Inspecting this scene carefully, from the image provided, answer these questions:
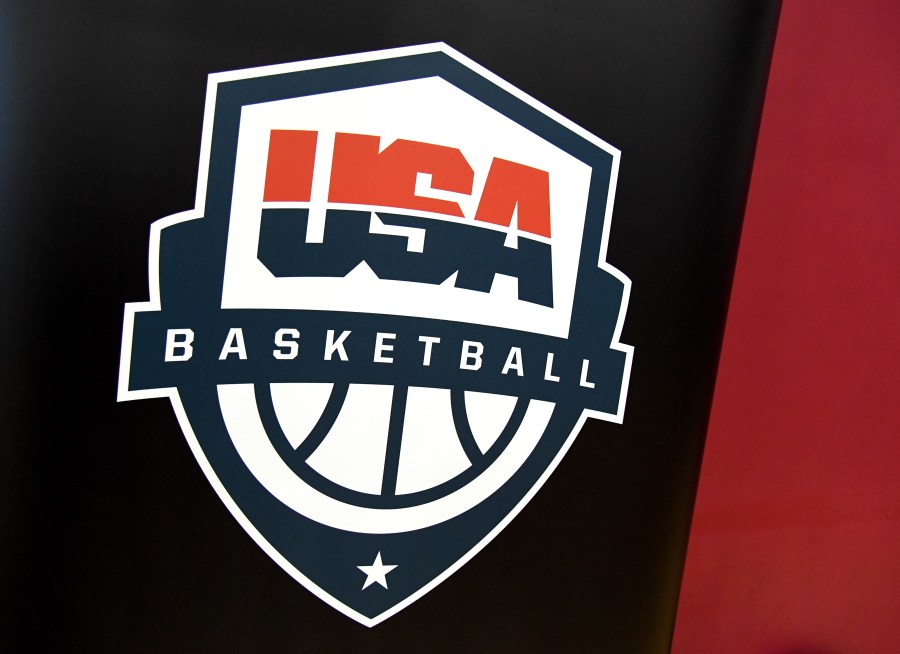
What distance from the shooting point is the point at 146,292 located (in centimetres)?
70

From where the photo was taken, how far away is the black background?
26.2 inches

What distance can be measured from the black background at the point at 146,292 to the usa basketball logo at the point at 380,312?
2 centimetres

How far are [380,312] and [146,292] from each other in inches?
8.6

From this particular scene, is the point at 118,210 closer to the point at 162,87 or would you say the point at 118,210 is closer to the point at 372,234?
the point at 162,87

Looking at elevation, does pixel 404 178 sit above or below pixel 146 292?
above

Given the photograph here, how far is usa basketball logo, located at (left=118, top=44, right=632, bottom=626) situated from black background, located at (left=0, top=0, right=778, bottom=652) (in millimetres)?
23

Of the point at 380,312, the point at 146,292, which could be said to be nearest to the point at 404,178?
the point at 380,312

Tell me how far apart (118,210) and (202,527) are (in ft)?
1.02

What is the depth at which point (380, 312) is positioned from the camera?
77 cm

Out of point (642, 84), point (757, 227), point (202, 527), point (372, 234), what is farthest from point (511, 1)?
point (757, 227)

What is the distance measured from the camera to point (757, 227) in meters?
1.32

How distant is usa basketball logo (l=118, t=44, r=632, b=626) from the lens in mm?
716

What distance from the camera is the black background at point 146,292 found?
2.18 feet

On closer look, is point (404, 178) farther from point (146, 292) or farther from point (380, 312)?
point (146, 292)
